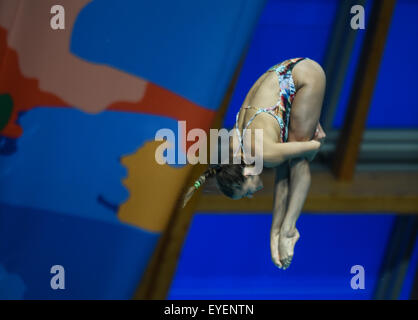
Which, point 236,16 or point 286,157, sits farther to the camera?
point 236,16

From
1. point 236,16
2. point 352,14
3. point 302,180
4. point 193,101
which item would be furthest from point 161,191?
point 352,14

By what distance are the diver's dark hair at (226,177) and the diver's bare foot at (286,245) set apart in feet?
0.80

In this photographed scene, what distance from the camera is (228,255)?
4102mm

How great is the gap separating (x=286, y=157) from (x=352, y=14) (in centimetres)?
48

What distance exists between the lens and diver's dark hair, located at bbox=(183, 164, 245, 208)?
203cm

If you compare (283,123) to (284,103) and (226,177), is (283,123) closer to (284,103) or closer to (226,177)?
(284,103)

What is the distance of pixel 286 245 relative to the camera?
7.20 ft

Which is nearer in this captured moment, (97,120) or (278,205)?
(278,205)

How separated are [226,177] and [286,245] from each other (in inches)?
13.4

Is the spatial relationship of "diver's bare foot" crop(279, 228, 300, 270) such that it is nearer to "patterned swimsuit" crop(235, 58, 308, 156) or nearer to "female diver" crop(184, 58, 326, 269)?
"female diver" crop(184, 58, 326, 269)

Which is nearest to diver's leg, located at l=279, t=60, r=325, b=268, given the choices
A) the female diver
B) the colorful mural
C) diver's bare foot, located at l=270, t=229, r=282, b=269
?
the female diver

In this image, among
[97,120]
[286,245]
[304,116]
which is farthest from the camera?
[97,120]

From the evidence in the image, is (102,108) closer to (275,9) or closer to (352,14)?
(275,9)

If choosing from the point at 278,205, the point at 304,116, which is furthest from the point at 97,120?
the point at 304,116
